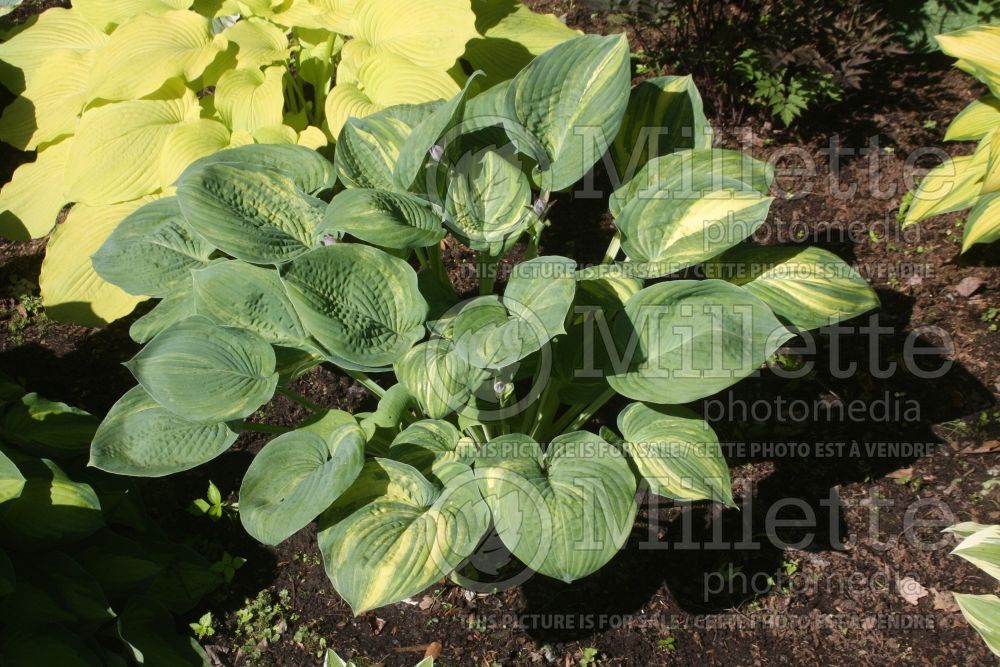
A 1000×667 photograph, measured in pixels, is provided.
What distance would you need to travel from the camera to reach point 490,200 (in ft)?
6.97

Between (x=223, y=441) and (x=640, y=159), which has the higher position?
(x=640, y=159)

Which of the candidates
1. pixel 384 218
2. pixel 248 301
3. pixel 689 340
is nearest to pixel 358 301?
pixel 384 218

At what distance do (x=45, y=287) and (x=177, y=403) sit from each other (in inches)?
54.3

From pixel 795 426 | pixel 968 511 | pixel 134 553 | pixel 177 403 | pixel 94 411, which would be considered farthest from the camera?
pixel 94 411

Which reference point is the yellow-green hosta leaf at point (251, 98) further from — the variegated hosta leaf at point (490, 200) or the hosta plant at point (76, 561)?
the hosta plant at point (76, 561)

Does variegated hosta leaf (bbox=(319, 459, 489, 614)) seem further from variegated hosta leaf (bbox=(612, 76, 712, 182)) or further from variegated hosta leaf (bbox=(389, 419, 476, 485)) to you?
variegated hosta leaf (bbox=(612, 76, 712, 182))

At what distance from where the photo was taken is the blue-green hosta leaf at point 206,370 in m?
1.84

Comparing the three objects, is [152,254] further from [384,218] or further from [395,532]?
[395,532]

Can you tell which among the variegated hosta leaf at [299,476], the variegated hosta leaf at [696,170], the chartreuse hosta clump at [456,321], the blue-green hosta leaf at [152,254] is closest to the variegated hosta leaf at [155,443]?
the chartreuse hosta clump at [456,321]

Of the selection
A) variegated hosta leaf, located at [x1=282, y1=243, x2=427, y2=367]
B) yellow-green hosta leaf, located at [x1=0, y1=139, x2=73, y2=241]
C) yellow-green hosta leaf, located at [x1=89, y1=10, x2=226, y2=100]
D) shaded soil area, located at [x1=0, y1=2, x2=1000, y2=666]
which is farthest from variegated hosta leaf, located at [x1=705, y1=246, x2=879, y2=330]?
yellow-green hosta leaf, located at [x1=0, y1=139, x2=73, y2=241]

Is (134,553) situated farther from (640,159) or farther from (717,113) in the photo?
(717,113)

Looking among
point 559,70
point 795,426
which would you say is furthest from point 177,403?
point 795,426

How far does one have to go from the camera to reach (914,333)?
9.11ft

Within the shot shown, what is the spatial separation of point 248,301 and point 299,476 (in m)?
0.43
